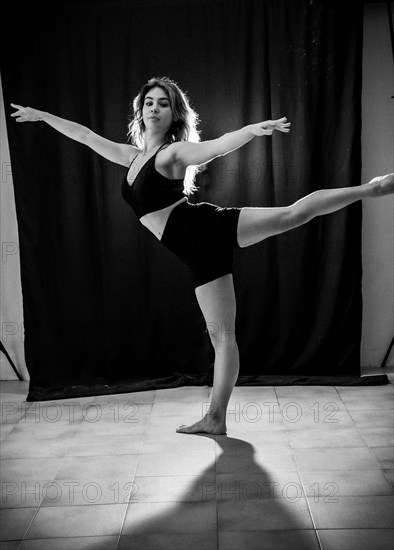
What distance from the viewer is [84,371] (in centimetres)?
475

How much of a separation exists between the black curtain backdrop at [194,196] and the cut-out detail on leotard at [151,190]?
135 centimetres

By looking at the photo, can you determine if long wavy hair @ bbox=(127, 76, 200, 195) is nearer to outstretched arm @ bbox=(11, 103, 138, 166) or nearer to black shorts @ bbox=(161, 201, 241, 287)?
outstretched arm @ bbox=(11, 103, 138, 166)

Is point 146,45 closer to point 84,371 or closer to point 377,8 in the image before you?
point 377,8

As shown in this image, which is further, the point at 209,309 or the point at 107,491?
the point at 209,309

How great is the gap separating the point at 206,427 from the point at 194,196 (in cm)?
165

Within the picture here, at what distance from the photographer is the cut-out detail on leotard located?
10.7 feet

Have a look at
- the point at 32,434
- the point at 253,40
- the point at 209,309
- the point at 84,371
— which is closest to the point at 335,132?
the point at 253,40

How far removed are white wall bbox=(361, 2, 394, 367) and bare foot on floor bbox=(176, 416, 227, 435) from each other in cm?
178

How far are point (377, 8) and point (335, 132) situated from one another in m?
0.96

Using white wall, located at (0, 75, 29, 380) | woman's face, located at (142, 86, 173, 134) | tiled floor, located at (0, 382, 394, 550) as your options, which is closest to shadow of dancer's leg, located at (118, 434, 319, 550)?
tiled floor, located at (0, 382, 394, 550)

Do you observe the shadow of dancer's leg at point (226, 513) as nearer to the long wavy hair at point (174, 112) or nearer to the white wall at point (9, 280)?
the long wavy hair at point (174, 112)

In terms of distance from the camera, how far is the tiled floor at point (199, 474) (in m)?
2.53

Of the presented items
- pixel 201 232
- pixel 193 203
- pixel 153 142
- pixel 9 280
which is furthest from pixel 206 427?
pixel 9 280

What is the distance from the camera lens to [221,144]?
292 centimetres
